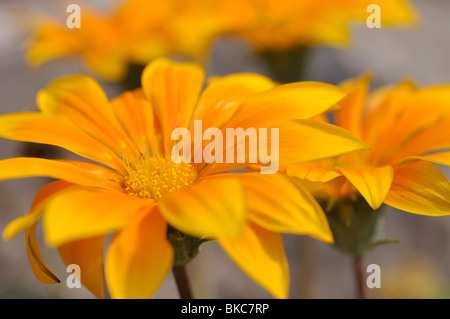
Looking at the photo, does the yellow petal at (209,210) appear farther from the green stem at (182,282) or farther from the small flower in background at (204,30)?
the small flower in background at (204,30)

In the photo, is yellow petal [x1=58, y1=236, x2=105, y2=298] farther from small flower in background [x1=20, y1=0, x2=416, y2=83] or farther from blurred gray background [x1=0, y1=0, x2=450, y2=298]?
small flower in background [x1=20, y1=0, x2=416, y2=83]

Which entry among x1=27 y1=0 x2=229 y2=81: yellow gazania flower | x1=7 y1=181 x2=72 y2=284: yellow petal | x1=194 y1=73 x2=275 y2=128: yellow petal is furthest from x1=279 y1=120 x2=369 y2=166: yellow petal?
x1=27 y1=0 x2=229 y2=81: yellow gazania flower

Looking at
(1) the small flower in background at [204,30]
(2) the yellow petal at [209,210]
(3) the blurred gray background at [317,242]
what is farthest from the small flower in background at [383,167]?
(3) the blurred gray background at [317,242]

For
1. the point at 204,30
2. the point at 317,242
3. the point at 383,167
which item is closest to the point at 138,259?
the point at 383,167

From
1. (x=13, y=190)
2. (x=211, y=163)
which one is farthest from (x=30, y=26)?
(x=211, y=163)

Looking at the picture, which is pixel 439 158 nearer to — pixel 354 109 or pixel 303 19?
pixel 354 109
